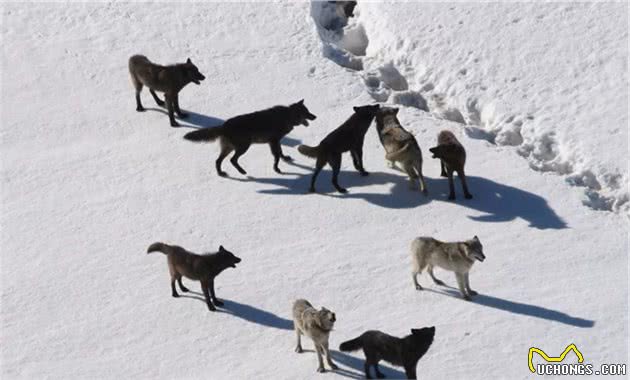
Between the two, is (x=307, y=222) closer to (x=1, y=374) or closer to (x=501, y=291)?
(x=501, y=291)

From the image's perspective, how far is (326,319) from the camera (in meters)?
15.4

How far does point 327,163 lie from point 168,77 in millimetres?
3370

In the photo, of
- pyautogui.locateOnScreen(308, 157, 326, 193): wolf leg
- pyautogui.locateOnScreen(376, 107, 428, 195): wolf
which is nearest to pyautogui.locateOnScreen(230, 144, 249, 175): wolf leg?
pyautogui.locateOnScreen(308, 157, 326, 193): wolf leg

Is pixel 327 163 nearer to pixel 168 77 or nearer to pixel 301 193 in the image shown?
pixel 301 193

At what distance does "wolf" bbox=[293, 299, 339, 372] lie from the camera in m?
15.4

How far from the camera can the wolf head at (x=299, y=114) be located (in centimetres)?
2059

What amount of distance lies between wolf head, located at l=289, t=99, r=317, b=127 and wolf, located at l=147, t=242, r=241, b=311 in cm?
398

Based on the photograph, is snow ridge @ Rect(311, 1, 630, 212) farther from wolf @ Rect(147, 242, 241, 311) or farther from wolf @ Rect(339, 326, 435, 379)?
wolf @ Rect(147, 242, 241, 311)

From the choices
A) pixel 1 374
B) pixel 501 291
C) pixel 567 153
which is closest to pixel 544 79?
pixel 567 153

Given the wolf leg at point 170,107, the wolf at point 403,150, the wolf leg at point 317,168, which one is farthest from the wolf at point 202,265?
the wolf leg at point 170,107

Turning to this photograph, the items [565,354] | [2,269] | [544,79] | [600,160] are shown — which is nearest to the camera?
[565,354]

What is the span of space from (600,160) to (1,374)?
9.66 meters

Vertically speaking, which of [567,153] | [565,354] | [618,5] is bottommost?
[565,354]

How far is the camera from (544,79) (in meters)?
21.9
